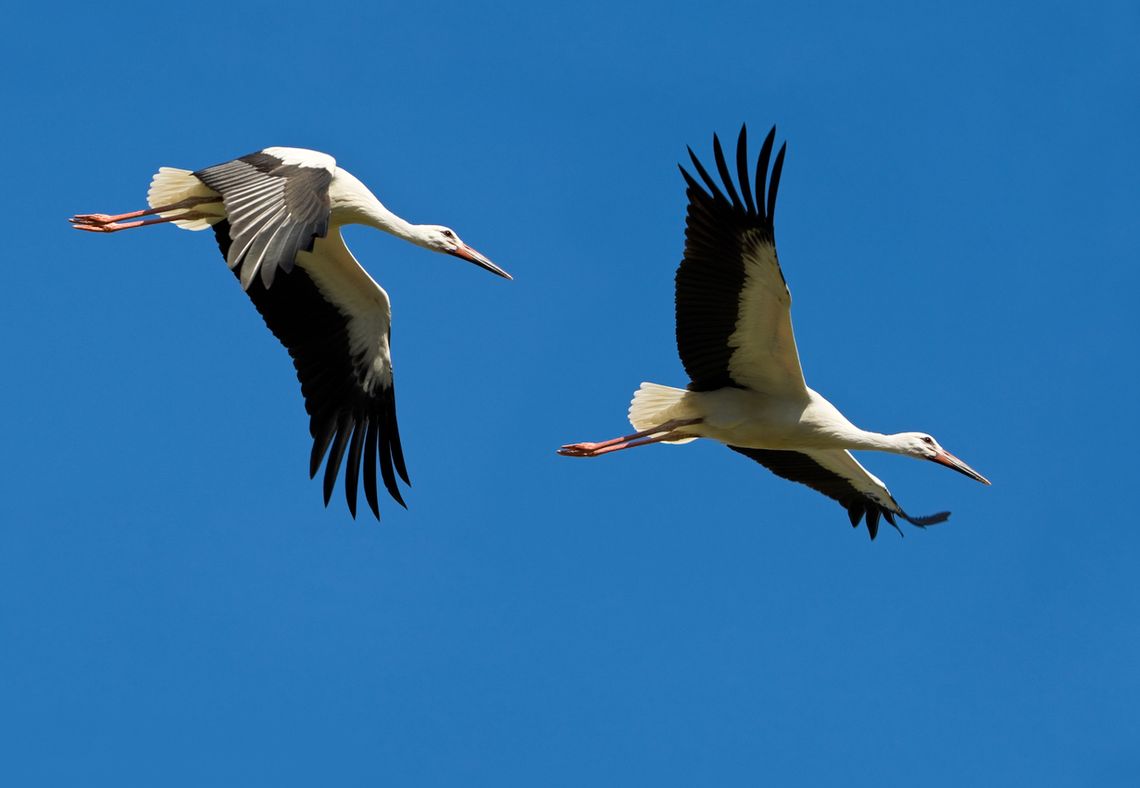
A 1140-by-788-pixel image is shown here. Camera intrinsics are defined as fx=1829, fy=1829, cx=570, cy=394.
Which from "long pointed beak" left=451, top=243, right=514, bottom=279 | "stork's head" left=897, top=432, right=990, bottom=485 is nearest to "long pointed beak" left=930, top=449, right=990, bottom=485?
"stork's head" left=897, top=432, right=990, bottom=485

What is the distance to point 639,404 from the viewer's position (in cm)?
1111

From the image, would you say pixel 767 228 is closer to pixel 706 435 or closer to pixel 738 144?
pixel 738 144

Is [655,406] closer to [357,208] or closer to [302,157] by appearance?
[357,208]

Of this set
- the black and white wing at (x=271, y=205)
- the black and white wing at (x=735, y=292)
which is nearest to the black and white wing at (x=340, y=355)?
the black and white wing at (x=271, y=205)

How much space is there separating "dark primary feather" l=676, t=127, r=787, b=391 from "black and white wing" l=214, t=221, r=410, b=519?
6.83 feet

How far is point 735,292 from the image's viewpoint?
403 inches

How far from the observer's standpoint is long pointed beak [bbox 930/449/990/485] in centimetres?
1155

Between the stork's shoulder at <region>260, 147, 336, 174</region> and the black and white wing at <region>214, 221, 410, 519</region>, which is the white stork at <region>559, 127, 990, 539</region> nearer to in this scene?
the black and white wing at <region>214, 221, 410, 519</region>

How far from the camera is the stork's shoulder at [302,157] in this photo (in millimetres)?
10203

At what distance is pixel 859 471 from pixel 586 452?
1958 mm

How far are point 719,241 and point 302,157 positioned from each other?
2409 mm

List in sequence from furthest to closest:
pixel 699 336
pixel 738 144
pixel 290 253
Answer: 1. pixel 699 336
2. pixel 738 144
3. pixel 290 253

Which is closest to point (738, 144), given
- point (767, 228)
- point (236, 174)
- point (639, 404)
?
point (767, 228)

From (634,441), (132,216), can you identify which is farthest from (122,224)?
(634,441)
